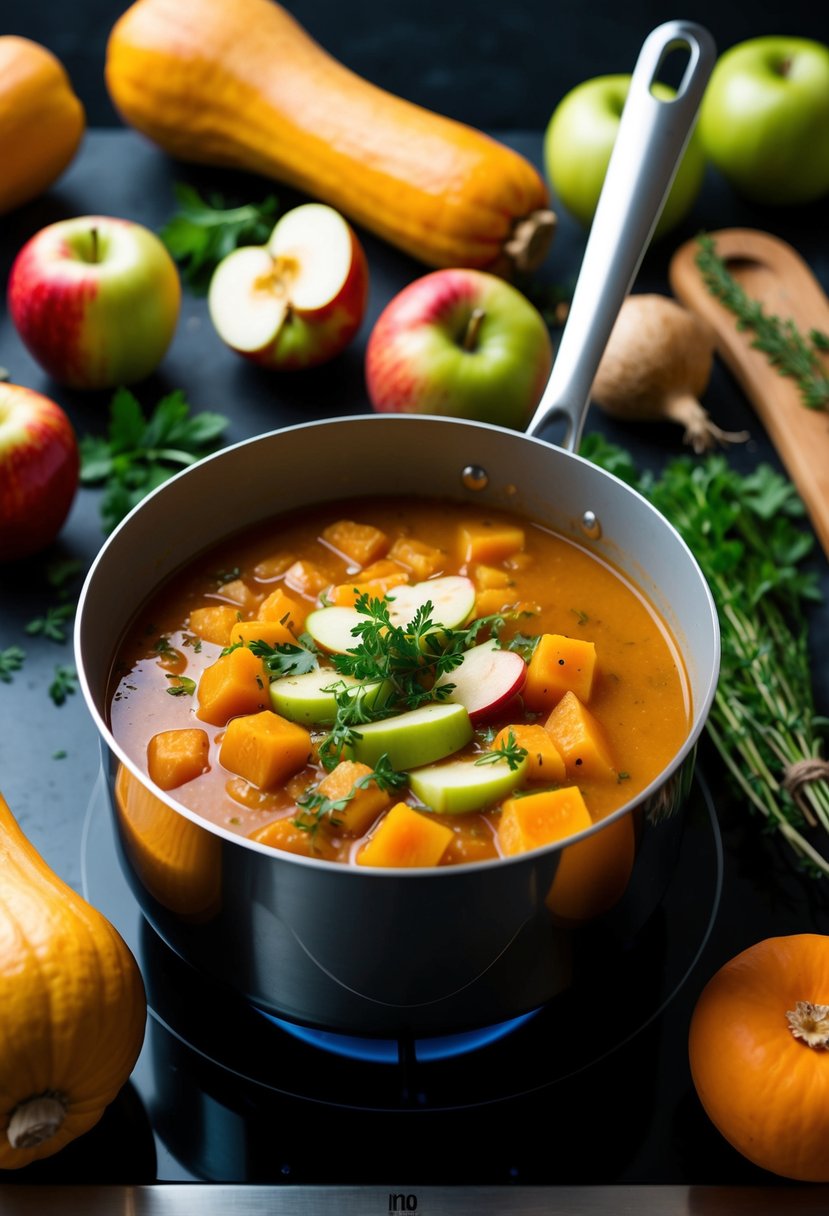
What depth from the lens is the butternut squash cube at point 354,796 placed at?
5.03 feet

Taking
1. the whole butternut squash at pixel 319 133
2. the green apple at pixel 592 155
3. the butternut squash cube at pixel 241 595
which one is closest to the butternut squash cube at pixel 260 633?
the butternut squash cube at pixel 241 595

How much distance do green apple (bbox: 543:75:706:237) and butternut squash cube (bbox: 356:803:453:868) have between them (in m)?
1.74

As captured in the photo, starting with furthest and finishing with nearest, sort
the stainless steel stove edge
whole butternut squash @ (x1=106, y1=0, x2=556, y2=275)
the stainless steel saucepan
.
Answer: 1. whole butternut squash @ (x1=106, y1=0, x2=556, y2=275)
2. the stainless steel stove edge
3. the stainless steel saucepan

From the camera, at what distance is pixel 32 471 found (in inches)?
84.4

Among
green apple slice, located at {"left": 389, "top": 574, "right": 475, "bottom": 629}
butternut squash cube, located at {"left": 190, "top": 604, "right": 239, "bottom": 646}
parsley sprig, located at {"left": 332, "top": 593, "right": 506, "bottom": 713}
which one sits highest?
parsley sprig, located at {"left": 332, "top": 593, "right": 506, "bottom": 713}

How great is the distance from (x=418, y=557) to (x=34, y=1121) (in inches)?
38.2

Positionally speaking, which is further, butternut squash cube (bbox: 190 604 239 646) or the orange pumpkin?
butternut squash cube (bbox: 190 604 239 646)

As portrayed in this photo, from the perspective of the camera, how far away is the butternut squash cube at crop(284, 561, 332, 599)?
76.2 inches

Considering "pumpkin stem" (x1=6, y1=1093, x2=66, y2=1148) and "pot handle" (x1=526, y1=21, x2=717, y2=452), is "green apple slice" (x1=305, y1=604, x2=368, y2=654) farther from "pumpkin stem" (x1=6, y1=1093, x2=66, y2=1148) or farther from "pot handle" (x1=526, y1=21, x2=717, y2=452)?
"pumpkin stem" (x1=6, y1=1093, x2=66, y2=1148)

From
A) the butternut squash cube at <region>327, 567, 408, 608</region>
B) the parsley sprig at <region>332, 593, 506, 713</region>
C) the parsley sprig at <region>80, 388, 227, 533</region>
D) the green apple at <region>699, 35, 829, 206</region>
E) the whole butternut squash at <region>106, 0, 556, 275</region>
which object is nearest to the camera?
the parsley sprig at <region>332, 593, 506, 713</region>

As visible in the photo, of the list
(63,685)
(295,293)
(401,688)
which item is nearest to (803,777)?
(401,688)

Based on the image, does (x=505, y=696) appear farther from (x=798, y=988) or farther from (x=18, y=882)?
(x=18, y=882)

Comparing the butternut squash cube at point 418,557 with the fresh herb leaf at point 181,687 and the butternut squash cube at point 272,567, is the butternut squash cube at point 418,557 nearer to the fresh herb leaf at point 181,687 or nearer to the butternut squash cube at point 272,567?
the butternut squash cube at point 272,567

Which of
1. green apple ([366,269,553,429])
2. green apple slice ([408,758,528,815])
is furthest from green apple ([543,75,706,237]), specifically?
green apple slice ([408,758,528,815])
